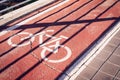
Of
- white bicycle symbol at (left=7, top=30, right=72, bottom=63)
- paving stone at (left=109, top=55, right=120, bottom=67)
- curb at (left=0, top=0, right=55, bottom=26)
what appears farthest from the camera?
curb at (left=0, top=0, right=55, bottom=26)

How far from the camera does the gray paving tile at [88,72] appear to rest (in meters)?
4.88

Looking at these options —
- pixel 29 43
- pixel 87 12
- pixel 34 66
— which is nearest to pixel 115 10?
pixel 87 12

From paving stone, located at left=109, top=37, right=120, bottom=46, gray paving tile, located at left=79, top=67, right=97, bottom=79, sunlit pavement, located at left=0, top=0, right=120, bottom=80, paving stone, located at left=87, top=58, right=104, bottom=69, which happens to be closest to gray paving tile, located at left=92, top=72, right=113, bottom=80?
gray paving tile, located at left=79, top=67, right=97, bottom=79

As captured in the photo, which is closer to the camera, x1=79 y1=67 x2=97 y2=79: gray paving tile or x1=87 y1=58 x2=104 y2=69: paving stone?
x1=79 y1=67 x2=97 y2=79: gray paving tile

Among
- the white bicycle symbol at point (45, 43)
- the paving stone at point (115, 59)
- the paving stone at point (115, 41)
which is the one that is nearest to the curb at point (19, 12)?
the white bicycle symbol at point (45, 43)

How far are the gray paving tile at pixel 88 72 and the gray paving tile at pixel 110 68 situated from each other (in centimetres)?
23

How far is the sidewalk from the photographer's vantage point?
4.86m

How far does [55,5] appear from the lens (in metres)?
8.64

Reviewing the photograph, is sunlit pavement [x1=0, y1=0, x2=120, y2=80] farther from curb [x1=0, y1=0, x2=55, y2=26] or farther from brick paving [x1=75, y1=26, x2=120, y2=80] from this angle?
brick paving [x1=75, y1=26, x2=120, y2=80]

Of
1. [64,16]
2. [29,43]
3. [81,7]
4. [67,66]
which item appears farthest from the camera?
[81,7]

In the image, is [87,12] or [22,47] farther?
[87,12]

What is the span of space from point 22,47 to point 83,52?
5.55 feet

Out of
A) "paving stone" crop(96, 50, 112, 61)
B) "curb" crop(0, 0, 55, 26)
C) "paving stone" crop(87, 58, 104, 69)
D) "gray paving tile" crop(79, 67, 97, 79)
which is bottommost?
"gray paving tile" crop(79, 67, 97, 79)

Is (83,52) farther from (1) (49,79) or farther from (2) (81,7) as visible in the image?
(2) (81,7)
